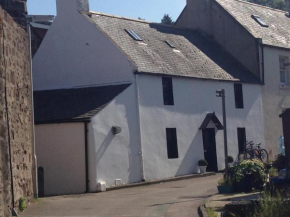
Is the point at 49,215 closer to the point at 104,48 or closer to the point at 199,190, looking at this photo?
the point at 199,190

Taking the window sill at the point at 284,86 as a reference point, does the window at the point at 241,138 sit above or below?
below

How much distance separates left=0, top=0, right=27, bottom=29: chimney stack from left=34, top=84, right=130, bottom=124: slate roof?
5.83 metres

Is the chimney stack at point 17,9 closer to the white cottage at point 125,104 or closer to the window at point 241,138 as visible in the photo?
the white cottage at point 125,104

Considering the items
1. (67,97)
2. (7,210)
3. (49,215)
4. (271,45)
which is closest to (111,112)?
(67,97)

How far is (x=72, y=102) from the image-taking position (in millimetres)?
26703

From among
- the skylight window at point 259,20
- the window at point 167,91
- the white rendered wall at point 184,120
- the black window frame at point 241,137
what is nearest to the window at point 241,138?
the black window frame at point 241,137

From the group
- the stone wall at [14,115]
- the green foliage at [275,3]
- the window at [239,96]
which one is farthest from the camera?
the green foliage at [275,3]

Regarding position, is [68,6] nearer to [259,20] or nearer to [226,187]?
[226,187]

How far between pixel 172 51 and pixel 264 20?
1016cm

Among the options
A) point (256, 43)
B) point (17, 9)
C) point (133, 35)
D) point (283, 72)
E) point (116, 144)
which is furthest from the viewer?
point (283, 72)

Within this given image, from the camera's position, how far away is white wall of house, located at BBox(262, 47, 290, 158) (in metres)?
35.5

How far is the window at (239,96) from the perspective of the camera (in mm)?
33500

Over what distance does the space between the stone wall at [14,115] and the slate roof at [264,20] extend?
19.9m

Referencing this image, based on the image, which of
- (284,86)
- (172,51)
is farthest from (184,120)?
(284,86)
